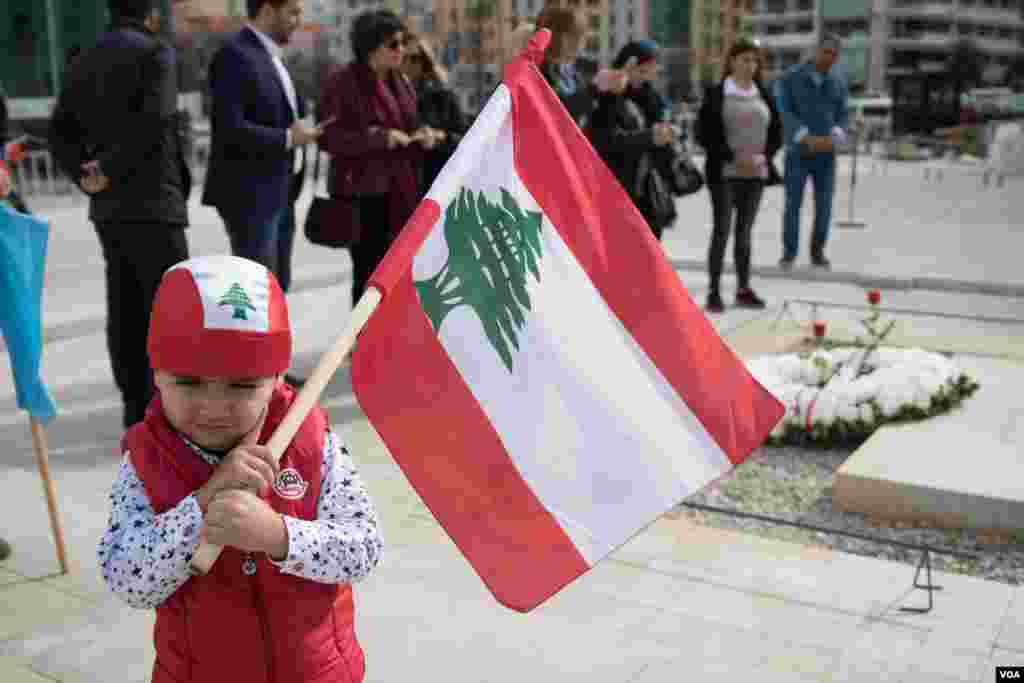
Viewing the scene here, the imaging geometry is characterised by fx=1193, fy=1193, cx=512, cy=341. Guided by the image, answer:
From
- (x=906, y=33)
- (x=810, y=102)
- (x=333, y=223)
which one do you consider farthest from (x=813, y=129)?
(x=906, y=33)

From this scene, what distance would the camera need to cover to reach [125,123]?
4.88m

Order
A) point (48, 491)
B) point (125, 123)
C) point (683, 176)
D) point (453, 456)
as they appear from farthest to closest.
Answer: point (683, 176), point (125, 123), point (48, 491), point (453, 456)

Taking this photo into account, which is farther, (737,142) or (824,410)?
(737,142)

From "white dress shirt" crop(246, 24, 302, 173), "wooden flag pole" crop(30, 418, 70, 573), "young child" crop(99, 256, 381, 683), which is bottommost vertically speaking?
"wooden flag pole" crop(30, 418, 70, 573)

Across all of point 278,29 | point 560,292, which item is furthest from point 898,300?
point 560,292

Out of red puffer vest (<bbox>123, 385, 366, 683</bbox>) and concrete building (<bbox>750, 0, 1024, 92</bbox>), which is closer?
red puffer vest (<bbox>123, 385, 366, 683</bbox>)

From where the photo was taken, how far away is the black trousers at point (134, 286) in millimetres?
4969

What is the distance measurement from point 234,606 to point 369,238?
472cm

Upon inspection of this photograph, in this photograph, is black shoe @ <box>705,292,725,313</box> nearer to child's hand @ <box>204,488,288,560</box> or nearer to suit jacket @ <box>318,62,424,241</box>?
suit jacket @ <box>318,62,424,241</box>

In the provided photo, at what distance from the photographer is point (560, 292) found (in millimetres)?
2393

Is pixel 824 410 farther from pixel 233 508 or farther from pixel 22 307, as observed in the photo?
pixel 233 508

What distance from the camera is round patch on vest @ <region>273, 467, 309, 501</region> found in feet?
6.36

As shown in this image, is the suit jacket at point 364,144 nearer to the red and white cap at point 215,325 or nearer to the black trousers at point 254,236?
the black trousers at point 254,236

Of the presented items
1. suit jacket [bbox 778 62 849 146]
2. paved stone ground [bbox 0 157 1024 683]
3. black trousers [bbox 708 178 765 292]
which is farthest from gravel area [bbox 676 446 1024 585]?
suit jacket [bbox 778 62 849 146]
